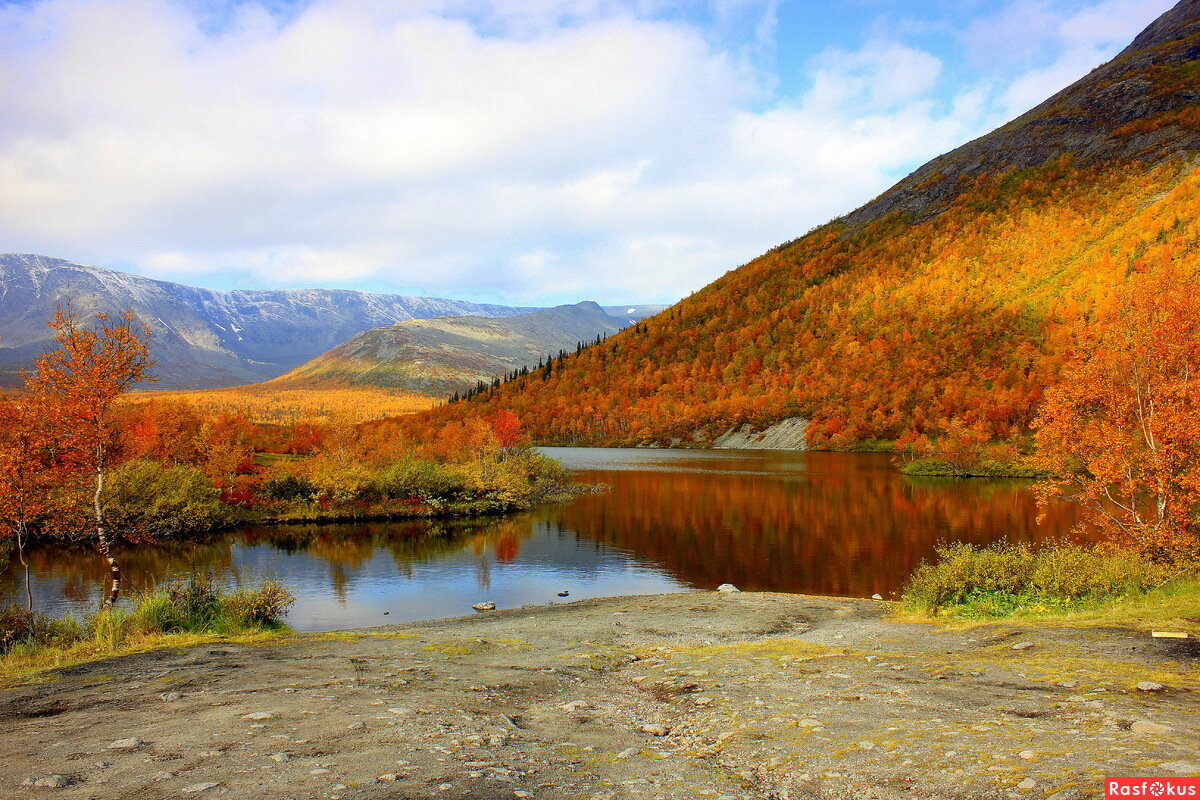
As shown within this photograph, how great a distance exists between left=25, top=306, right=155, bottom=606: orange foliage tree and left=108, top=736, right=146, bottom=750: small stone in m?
15.5

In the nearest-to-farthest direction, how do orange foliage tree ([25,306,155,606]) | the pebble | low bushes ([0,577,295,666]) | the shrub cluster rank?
the pebble, low bushes ([0,577,295,666]), the shrub cluster, orange foliage tree ([25,306,155,606])

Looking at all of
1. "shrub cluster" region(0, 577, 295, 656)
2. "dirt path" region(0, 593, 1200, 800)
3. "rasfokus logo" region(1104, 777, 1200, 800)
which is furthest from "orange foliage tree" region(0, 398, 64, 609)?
"rasfokus logo" region(1104, 777, 1200, 800)

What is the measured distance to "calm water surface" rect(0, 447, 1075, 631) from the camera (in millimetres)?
35094

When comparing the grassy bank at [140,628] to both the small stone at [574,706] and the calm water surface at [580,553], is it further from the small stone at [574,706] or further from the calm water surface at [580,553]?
the small stone at [574,706]

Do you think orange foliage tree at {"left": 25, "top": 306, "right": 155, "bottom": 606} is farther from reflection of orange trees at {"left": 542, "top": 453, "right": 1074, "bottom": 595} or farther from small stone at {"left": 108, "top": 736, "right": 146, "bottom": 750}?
reflection of orange trees at {"left": 542, "top": 453, "right": 1074, "bottom": 595}

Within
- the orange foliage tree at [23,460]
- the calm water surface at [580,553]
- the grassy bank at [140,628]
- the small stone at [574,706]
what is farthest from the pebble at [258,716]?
the calm water surface at [580,553]

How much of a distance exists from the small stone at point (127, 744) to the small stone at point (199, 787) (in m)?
2.11

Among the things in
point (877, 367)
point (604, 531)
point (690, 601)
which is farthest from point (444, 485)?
point (877, 367)

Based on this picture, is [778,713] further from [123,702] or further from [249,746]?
[123,702]

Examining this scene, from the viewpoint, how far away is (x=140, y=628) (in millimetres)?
18109

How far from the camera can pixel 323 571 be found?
41.2 metres

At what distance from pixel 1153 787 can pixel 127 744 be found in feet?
40.3

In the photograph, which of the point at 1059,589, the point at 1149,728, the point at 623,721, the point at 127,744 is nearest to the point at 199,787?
the point at 127,744

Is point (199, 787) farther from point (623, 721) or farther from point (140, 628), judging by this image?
point (140, 628)
